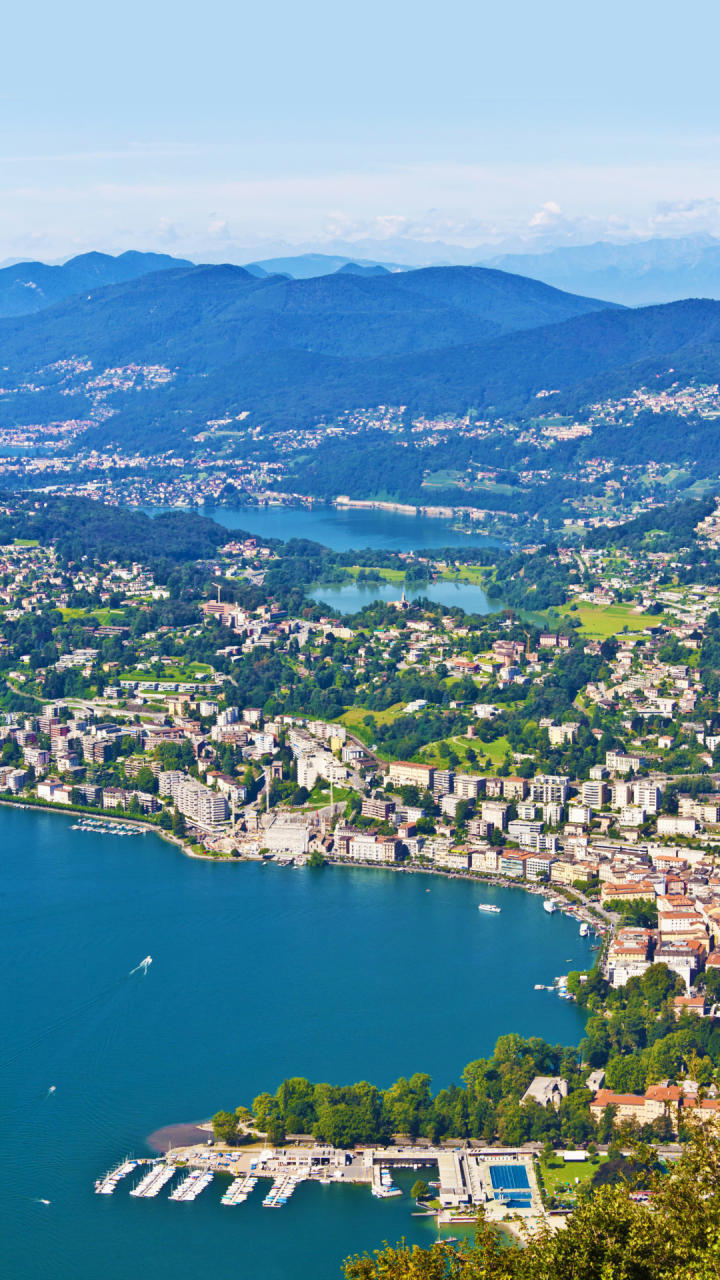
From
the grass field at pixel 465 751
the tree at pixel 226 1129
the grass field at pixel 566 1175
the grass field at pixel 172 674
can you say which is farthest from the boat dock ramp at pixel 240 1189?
the grass field at pixel 172 674

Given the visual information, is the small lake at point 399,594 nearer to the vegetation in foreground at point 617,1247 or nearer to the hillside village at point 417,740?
the hillside village at point 417,740

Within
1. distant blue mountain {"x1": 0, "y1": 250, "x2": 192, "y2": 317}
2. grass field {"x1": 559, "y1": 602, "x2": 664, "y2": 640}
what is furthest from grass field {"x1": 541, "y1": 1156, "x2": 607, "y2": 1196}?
distant blue mountain {"x1": 0, "y1": 250, "x2": 192, "y2": 317}

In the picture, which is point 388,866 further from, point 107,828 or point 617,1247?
point 617,1247

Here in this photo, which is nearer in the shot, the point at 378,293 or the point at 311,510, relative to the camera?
the point at 311,510

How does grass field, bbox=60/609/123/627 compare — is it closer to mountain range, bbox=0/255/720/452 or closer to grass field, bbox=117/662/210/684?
grass field, bbox=117/662/210/684

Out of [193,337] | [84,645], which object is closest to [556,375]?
[193,337]

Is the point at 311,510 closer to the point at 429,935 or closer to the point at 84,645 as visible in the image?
the point at 84,645
